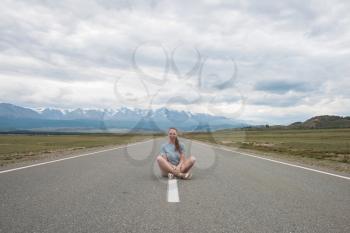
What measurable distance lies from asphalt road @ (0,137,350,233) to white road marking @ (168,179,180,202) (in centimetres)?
10

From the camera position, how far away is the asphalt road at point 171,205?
15.5ft

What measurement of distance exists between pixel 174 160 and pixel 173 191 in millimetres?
2476

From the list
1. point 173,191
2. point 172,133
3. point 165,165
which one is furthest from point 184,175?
point 173,191

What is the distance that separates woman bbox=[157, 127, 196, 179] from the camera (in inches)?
380

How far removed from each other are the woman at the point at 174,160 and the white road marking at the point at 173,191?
0.36m

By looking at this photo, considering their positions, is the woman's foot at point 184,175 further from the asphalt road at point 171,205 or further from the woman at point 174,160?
the asphalt road at point 171,205

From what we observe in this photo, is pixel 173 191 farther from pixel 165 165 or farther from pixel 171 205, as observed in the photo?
pixel 165 165

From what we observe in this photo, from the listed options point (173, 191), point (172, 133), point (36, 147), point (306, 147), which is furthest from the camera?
point (306, 147)

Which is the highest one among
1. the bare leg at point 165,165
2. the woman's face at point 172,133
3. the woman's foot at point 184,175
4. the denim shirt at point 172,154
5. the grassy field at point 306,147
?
the woman's face at point 172,133

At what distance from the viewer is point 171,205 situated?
6.08m

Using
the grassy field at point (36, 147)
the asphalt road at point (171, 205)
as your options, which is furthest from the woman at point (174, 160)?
the grassy field at point (36, 147)

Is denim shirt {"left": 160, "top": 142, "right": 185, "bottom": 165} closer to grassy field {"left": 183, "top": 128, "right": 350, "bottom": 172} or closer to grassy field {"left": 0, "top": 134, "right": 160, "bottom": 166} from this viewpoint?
grassy field {"left": 183, "top": 128, "right": 350, "bottom": 172}

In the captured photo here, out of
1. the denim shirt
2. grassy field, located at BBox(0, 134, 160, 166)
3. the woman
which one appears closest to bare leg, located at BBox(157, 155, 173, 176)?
the woman

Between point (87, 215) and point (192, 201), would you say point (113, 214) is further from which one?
point (192, 201)
